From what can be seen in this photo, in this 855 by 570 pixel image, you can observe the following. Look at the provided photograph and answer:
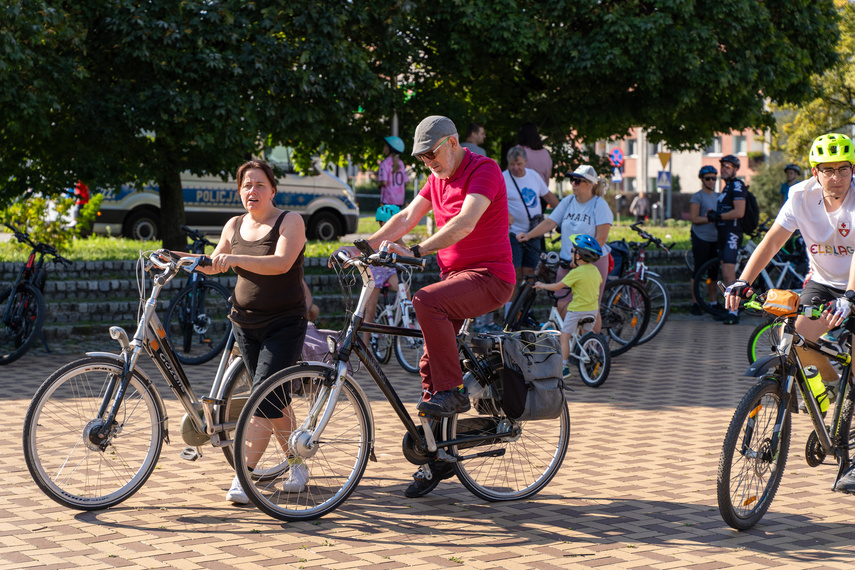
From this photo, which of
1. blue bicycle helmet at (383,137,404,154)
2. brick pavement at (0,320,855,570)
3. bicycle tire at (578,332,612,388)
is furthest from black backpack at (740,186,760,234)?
brick pavement at (0,320,855,570)

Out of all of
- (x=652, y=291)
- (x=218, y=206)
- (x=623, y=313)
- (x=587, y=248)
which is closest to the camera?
(x=587, y=248)

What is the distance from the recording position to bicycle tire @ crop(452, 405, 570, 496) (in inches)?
219

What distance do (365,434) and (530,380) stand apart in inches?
34.7

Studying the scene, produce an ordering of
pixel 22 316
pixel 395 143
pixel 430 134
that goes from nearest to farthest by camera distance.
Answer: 1. pixel 430 134
2. pixel 22 316
3. pixel 395 143

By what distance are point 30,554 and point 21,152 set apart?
9.50 meters

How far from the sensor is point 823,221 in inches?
219

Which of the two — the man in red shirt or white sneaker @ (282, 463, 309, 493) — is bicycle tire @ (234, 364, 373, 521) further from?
the man in red shirt

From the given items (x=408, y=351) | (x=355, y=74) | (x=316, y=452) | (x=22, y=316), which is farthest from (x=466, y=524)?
(x=355, y=74)

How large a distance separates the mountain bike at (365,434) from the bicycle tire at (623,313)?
17.6 ft

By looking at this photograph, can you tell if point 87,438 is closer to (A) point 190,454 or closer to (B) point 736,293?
(A) point 190,454

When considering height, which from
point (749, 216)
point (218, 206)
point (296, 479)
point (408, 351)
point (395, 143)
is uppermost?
point (395, 143)

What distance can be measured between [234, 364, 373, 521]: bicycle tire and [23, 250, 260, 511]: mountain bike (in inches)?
7.0

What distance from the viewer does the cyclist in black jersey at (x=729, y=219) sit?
46.0 feet

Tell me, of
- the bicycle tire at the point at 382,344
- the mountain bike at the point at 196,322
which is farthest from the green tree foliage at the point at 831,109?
the mountain bike at the point at 196,322
